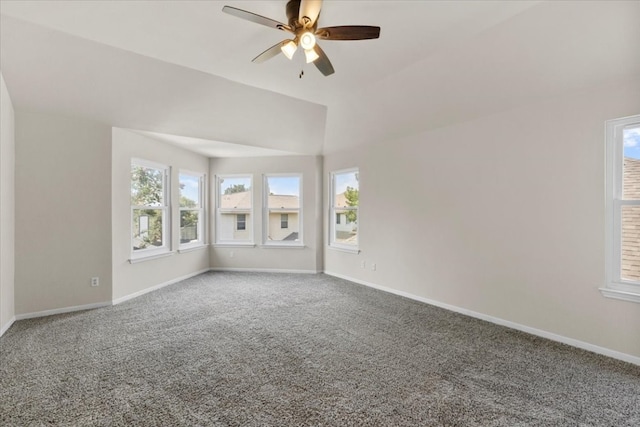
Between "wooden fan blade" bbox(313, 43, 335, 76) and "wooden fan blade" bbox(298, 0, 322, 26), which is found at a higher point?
"wooden fan blade" bbox(298, 0, 322, 26)

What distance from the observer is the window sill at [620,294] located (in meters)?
2.62

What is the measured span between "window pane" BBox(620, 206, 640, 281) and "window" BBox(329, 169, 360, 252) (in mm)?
3562

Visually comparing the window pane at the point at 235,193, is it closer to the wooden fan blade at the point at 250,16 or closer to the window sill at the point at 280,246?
the window sill at the point at 280,246

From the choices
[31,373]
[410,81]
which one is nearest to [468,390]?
[410,81]

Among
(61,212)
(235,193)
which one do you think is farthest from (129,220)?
(235,193)

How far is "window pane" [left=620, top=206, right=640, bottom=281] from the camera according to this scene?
270 cm

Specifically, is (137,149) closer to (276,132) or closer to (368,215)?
(276,132)

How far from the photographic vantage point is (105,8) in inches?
97.0

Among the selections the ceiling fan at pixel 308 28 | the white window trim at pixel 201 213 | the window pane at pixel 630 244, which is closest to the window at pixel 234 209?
the white window trim at pixel 201 213

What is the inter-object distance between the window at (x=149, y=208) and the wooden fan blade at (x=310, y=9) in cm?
376

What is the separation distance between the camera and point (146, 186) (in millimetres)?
5059

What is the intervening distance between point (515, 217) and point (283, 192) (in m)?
4.38

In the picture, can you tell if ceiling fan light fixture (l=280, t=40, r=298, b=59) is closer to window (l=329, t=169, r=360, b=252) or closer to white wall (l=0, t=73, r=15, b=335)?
white wall (l=0, t=73, r=15, b=335)

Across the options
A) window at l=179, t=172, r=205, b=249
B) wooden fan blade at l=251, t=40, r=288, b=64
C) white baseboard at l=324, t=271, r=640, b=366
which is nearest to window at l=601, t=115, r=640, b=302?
white baseboard at l=324, t=271, r=640, b=366
